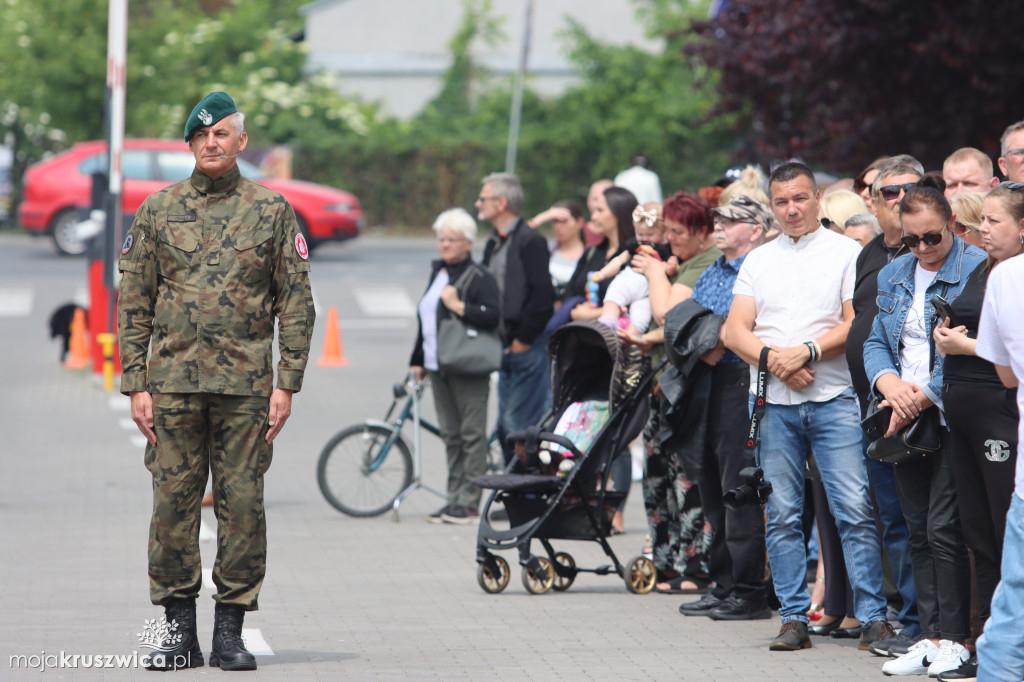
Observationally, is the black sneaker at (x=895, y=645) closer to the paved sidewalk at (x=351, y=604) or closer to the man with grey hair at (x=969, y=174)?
the paved sidewalk at (x=351, y=604)

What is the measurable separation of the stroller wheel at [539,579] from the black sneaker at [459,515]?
2.06 metres

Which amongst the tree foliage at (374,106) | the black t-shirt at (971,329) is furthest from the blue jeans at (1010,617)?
the tree foliage at (374,106)

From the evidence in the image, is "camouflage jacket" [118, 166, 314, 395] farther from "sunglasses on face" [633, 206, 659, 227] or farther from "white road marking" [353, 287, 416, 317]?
"white road marking" [353, 287, 416, 317]

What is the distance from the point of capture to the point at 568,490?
8055 millimetres

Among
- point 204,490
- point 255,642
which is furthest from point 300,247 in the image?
point 255,642

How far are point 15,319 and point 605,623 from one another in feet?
51.8

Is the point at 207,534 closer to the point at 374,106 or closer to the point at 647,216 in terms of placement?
the point at 647,216

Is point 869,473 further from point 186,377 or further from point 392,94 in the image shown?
point 392,94

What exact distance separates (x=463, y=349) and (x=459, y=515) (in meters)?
1.16

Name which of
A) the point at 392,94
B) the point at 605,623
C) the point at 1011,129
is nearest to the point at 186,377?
the point at 605,623

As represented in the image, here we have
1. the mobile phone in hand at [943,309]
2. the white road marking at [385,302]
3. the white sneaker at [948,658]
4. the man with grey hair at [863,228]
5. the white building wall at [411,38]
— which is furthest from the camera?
the white building wall at [411,38]

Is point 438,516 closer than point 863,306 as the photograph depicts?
No

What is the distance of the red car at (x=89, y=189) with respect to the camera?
2719 cm

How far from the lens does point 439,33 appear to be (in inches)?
1940
